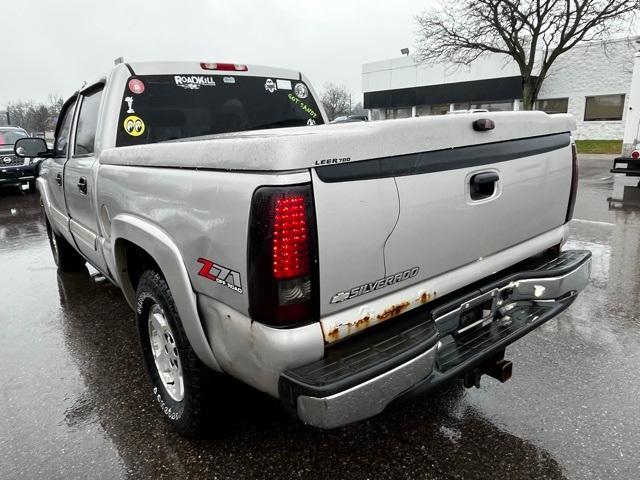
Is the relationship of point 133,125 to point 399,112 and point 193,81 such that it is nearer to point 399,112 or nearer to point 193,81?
point 193,81

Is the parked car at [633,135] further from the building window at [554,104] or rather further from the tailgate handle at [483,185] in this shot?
the building window at [554,104]

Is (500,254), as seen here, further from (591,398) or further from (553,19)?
(553,19)

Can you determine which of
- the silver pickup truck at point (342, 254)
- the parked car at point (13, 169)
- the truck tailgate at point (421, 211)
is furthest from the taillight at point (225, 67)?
the parked car at point (13, 169)

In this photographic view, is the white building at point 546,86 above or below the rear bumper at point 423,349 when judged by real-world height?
above

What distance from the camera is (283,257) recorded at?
173cm

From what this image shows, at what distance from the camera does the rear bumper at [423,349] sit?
5.65 feet

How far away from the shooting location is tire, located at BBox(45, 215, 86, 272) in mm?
5691

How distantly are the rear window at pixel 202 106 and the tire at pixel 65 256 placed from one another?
9.31ft

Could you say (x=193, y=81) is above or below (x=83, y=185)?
above

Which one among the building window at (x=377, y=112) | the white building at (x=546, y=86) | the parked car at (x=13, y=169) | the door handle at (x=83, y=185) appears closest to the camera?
the door handle at (x=83, y=185)

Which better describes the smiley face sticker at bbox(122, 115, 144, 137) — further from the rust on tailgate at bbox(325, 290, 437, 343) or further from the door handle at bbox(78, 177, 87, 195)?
the rust on tailgate at bbox(325, 290, 437, 343)

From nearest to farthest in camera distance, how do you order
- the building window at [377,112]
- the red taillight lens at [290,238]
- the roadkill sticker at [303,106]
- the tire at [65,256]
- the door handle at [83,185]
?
the red taillight lens at [290,238] < the door handle at [83,185] < the roadkill sticker at [303,106] < the tire at [65,256] < the building window at [377,112]

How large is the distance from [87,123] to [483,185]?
314cm

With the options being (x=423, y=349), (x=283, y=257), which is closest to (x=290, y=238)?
(x=283, y=257)
